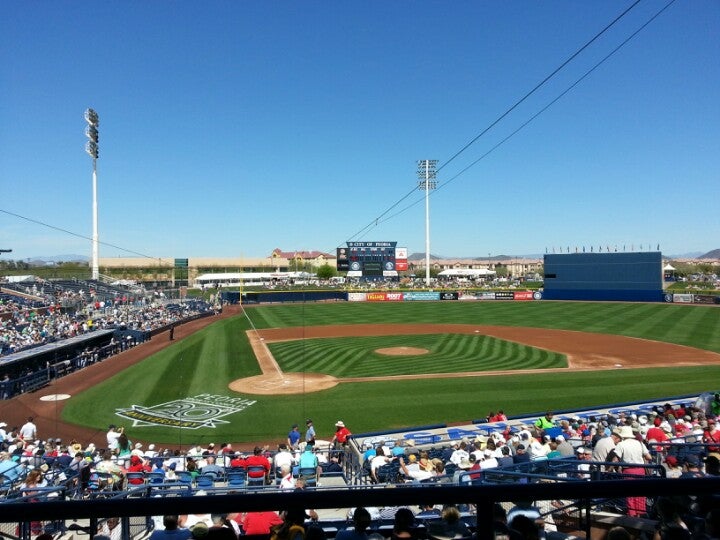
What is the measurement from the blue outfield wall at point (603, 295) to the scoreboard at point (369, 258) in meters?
26.4

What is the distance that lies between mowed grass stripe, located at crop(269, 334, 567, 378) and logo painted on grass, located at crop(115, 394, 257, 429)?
640 centimetres

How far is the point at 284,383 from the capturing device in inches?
963

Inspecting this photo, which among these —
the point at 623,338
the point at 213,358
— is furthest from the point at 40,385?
the point at 623,338

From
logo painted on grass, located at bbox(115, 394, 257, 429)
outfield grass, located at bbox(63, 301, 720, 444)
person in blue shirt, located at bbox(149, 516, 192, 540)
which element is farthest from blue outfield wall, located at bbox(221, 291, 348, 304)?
person in blue shirt, located at bbox(149, 516, 192, 540)

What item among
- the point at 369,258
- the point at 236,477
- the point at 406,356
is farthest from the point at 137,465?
the point at 369,258

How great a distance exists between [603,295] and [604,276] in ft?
8.14

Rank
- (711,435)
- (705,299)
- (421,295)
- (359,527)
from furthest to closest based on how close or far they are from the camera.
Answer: (421,295), (705,299), (711,435), (359,527)

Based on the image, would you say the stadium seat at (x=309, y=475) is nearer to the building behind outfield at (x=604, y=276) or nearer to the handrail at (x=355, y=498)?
the handrail at (x=355, y=498)

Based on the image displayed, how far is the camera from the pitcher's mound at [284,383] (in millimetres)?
23059

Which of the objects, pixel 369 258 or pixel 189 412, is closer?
pixel 189 412

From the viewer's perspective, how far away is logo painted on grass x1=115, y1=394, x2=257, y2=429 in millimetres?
18531

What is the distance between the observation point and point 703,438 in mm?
10250

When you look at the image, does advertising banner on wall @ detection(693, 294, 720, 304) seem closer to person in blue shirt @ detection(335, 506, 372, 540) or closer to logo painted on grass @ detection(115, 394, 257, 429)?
logo painted on grass @ detection(115, 394, 257, 429)

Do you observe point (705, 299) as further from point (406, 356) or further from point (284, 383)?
point (284, 383)
